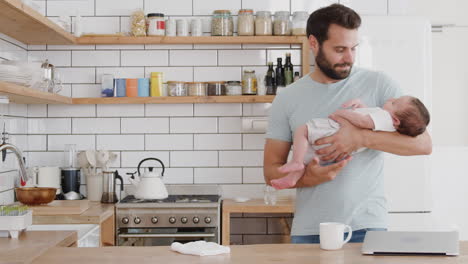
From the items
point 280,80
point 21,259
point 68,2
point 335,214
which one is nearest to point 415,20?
point 280,80

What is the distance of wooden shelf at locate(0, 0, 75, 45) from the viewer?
328cm

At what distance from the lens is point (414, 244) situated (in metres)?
2.13

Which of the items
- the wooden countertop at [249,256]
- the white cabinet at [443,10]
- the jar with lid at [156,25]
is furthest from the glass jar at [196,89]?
the wooden countertop at [249,256]

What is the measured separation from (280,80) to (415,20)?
967 millimetres

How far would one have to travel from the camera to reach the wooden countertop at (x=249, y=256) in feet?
6.72

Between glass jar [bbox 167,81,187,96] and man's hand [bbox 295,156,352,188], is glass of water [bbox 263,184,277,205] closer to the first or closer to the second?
glass jar [bbox 167,81,187,96]

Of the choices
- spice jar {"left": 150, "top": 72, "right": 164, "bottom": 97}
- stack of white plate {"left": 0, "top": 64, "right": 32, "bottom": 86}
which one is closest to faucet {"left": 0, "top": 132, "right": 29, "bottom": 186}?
stack of white plate {"left": 0, "top": 64, "right": 32, "bottom": 86}

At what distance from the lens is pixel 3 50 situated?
13.1 ft

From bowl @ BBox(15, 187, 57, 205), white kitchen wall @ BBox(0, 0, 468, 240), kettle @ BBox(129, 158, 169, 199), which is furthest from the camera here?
white kitchen wall @ BBox(0, 0, 468, 240)

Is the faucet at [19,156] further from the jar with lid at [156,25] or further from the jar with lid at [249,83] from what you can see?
the jar with lid at [249,83]

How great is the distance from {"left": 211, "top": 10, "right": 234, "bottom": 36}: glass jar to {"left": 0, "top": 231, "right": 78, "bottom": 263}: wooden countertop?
2097 mm

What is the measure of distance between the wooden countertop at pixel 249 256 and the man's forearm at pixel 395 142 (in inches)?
16.2

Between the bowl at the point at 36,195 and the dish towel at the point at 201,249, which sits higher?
the bowl at the point at 36,195

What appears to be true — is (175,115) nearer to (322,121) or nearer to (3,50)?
(3,50)
